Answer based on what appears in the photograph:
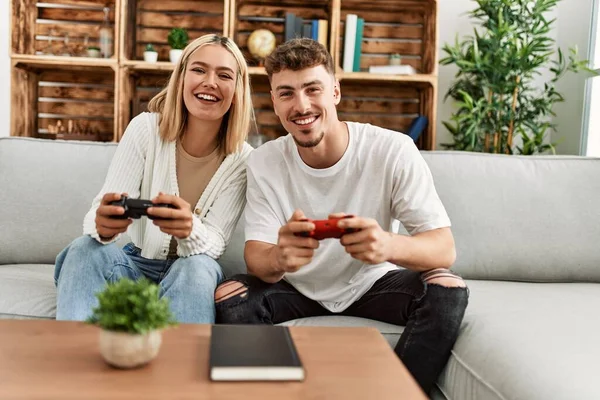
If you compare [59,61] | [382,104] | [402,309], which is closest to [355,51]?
[382,104]

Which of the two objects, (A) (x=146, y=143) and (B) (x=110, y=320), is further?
(A) (x=146, y=143)

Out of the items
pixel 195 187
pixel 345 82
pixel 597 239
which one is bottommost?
pixel 597 239

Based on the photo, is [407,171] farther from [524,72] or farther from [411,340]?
[524,72]

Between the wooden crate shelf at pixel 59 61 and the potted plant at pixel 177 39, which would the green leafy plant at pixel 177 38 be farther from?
the wooden crate shelf at pixel 59 61

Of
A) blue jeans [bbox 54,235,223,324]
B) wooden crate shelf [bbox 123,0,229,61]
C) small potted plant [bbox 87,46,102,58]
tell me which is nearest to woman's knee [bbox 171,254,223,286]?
blue jeans [bbox 54,235,223,324]

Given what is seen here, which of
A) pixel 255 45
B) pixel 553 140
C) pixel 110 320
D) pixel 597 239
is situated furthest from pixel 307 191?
pixel 553 140

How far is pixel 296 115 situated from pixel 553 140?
2.17 metres

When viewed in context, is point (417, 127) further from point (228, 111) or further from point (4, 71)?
point (4, 71)

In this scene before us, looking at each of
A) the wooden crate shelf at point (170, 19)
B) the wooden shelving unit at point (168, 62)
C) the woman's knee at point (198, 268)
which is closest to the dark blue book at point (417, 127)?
the wooden shelving unit at point (168, 62)

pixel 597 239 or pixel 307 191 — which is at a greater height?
pixel 307 191

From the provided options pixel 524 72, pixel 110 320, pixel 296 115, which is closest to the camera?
pixel 110 320

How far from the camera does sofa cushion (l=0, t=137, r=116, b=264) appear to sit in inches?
75.9

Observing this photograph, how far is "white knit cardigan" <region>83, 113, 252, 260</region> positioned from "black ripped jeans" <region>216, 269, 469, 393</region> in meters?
0.21

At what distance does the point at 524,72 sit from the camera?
283 centimetres
